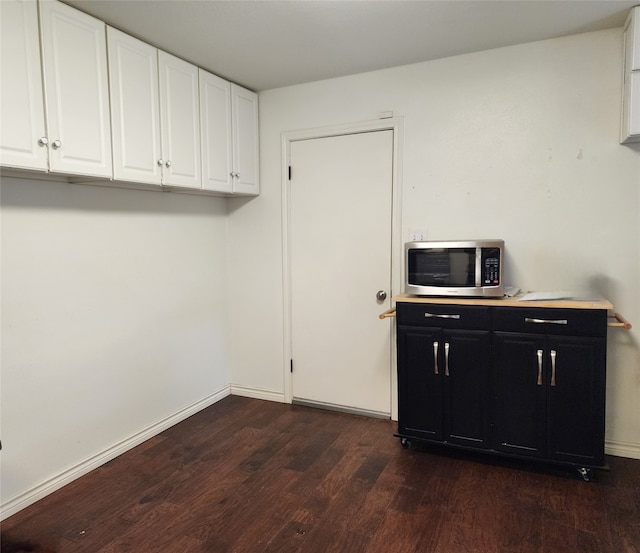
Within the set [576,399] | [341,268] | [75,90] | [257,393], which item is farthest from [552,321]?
[75,90]

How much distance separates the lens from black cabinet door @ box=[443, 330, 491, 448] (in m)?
2.53

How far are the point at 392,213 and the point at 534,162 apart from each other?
3.02 ft

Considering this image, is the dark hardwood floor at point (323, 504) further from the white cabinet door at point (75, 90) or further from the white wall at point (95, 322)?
the white cabinet door at point (75, 90)

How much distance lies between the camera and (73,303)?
8.19ft

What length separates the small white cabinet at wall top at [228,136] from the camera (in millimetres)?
3016

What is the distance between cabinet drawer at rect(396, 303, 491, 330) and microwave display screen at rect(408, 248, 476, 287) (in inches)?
5.6

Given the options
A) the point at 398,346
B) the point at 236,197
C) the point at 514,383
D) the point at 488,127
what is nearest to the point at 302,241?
the point at 236,197

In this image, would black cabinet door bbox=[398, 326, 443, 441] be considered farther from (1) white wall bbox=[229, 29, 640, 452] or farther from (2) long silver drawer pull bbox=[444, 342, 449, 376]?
(1) white wall bbox=[229, 29, 640, 452]

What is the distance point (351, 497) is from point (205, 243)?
210 cm

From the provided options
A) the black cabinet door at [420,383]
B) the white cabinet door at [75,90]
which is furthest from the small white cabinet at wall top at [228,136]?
the black cabinet door at [420,383]

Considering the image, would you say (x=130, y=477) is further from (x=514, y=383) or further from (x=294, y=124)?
(x=294, y=124)

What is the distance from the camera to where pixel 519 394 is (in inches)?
96.8

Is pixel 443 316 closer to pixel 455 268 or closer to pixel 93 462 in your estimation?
pixel 455 268

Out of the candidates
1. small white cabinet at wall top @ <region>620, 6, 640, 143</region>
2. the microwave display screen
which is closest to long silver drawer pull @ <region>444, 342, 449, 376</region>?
the microwave display screen
